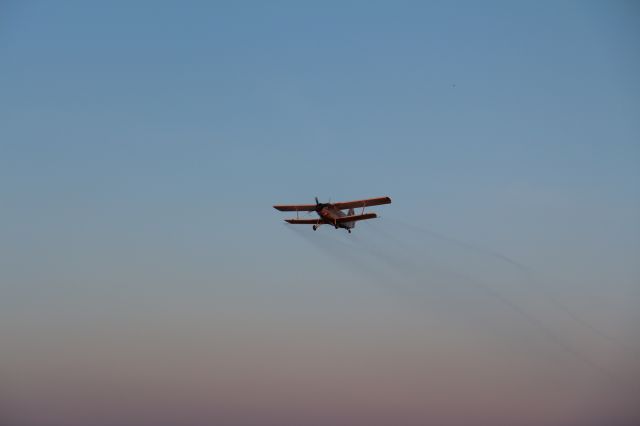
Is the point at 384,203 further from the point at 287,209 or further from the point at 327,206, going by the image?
the point at 287,209

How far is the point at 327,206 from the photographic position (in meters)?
87.2

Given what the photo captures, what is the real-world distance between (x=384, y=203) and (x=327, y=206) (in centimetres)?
623

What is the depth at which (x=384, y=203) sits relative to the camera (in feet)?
289

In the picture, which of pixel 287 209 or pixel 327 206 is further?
pixel 287 209

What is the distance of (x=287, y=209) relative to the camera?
95000 mm

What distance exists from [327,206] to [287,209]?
9.01m

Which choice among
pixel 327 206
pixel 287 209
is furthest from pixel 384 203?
pixel 287 209

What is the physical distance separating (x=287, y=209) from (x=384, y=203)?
12.8 m

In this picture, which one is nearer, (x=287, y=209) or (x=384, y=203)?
(x=384, y=203)
